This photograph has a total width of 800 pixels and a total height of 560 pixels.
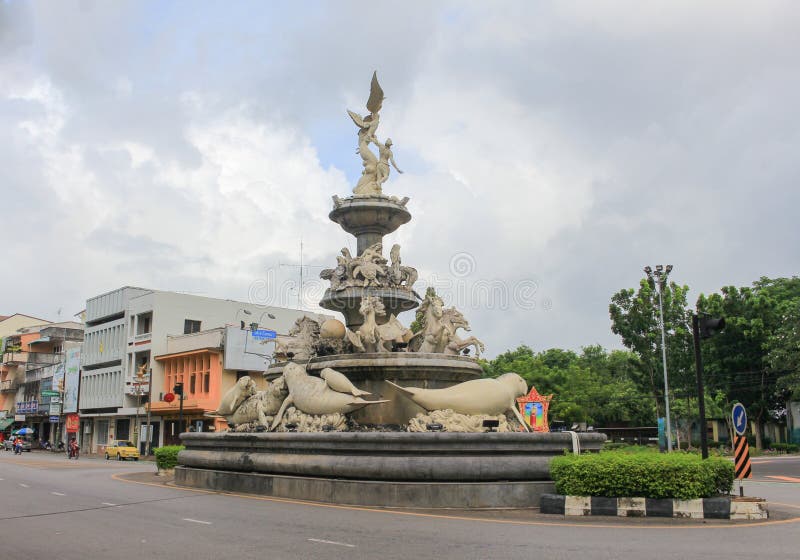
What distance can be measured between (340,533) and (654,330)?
41.0 m

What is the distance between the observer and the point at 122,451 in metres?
49.1

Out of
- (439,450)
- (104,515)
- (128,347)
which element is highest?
(128,347)

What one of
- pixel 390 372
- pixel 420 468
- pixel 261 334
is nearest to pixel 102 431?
pixel 261 334

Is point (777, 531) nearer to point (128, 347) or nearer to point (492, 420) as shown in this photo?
point (492, 420)

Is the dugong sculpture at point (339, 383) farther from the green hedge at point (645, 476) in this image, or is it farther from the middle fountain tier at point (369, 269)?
the green hedge at point (645, 476)

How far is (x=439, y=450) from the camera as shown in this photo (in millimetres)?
13992

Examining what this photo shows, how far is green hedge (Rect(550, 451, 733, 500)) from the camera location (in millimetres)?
12352

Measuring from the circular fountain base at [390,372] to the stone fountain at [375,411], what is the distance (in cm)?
3

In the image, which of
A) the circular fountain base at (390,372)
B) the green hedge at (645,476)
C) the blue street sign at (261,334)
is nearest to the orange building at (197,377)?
the blue street sign at (261,334)

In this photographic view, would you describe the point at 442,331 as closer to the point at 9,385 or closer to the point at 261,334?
the point at 261,334

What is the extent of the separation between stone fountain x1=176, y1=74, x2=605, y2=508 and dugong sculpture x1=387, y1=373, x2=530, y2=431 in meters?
0.03

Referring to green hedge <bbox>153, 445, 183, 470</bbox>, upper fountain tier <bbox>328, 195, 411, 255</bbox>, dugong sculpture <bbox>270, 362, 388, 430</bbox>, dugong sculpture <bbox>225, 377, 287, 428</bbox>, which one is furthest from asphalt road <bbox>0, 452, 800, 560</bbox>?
upper fountain tier <bbox>328, 195, 411, 255</bbox>

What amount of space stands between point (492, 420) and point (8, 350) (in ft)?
268

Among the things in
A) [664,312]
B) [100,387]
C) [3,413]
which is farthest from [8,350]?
[664,312]
